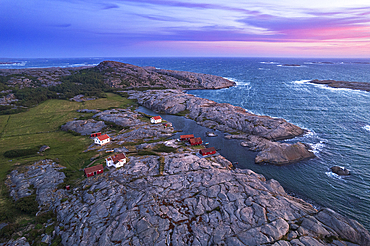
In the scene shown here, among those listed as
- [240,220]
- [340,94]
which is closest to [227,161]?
[240,220]

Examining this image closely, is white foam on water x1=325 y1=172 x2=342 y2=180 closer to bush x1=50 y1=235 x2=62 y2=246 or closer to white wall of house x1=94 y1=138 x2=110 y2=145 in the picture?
bush x1=50 y1=235 x2=62 y2=246

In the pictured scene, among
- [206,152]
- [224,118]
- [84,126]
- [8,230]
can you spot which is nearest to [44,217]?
[8,230]

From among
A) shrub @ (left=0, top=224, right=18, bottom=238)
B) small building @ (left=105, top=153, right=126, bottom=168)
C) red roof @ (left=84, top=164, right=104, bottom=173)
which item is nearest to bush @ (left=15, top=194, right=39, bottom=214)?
shrub @ (left=0, top=224, right=18, bottom=238)

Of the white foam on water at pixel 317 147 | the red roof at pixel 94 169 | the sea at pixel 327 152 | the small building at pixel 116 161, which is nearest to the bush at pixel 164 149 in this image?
the small building at pixel 116 161

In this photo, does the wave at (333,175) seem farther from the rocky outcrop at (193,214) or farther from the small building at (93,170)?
A: the small building at (93,170)

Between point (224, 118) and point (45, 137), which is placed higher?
point (224, 118)

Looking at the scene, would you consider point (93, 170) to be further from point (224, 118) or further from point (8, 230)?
point (224, 118)
